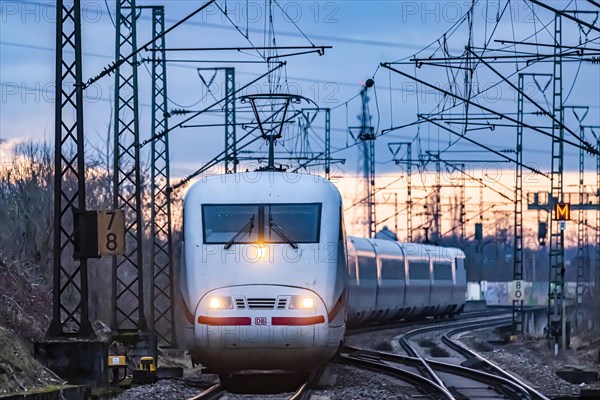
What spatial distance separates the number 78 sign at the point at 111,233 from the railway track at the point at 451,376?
5.57 metres

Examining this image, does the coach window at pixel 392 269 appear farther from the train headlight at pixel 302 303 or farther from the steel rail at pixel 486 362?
the train headlight at pixel 302 303

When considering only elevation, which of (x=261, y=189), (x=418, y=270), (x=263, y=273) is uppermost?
(x=261, y=189)

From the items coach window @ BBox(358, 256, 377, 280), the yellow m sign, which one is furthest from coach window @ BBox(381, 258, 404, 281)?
the yellow m sign

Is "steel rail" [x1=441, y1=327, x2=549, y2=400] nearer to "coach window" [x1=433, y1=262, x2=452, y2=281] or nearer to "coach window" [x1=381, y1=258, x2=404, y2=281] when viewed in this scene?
"coach window" [x1=381, y1=258, x2=404, y2=281]

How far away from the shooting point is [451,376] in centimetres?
2759

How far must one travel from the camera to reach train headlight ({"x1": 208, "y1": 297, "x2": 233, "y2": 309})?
2017 centimetres

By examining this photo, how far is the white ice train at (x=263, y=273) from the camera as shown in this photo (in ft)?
65.9

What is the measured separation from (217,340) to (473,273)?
379 feet

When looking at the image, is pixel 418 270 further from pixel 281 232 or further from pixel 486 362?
pixel 281 232

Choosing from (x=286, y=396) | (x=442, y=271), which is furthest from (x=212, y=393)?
(x=442, y=271)

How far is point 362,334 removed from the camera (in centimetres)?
4519

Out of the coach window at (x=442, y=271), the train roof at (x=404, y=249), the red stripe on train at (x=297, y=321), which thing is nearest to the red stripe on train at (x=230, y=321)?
the red stripe on train at (x=297, y=321)

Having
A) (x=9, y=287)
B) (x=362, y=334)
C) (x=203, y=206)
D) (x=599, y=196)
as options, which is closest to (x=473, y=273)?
(x=599, y=196)

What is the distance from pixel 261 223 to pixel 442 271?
125 feet
